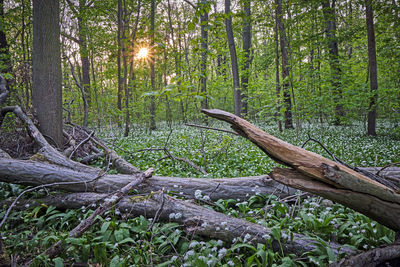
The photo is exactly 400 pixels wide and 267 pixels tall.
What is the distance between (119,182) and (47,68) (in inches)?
149

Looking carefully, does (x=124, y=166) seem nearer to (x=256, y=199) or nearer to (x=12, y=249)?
(x=12, y=249)

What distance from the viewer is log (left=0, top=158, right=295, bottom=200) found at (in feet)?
11.6

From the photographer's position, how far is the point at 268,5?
8.77 metres

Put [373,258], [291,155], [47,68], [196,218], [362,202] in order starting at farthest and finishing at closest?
[47,68]
[196,218]
[291,155]
[362,202]
[373,258]

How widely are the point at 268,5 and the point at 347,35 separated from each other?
5200 mm

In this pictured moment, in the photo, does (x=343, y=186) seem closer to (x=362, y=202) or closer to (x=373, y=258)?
(x=362, y=202)

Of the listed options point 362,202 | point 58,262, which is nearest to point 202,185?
point 58,262

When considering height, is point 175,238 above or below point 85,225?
below

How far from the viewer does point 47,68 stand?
5.31 metres

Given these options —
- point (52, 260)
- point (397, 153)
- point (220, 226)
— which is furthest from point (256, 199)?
point (397, 153)

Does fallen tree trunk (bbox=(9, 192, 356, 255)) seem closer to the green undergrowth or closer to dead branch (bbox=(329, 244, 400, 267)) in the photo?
the green undergrowth

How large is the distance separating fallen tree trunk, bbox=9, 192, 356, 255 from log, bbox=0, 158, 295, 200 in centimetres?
24

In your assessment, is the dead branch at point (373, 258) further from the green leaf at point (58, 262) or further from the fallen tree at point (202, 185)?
the green leaf at point (58, 262)

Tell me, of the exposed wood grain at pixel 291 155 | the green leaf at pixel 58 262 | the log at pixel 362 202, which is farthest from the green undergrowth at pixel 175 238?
the exposed wood grain at pixel 291 155
